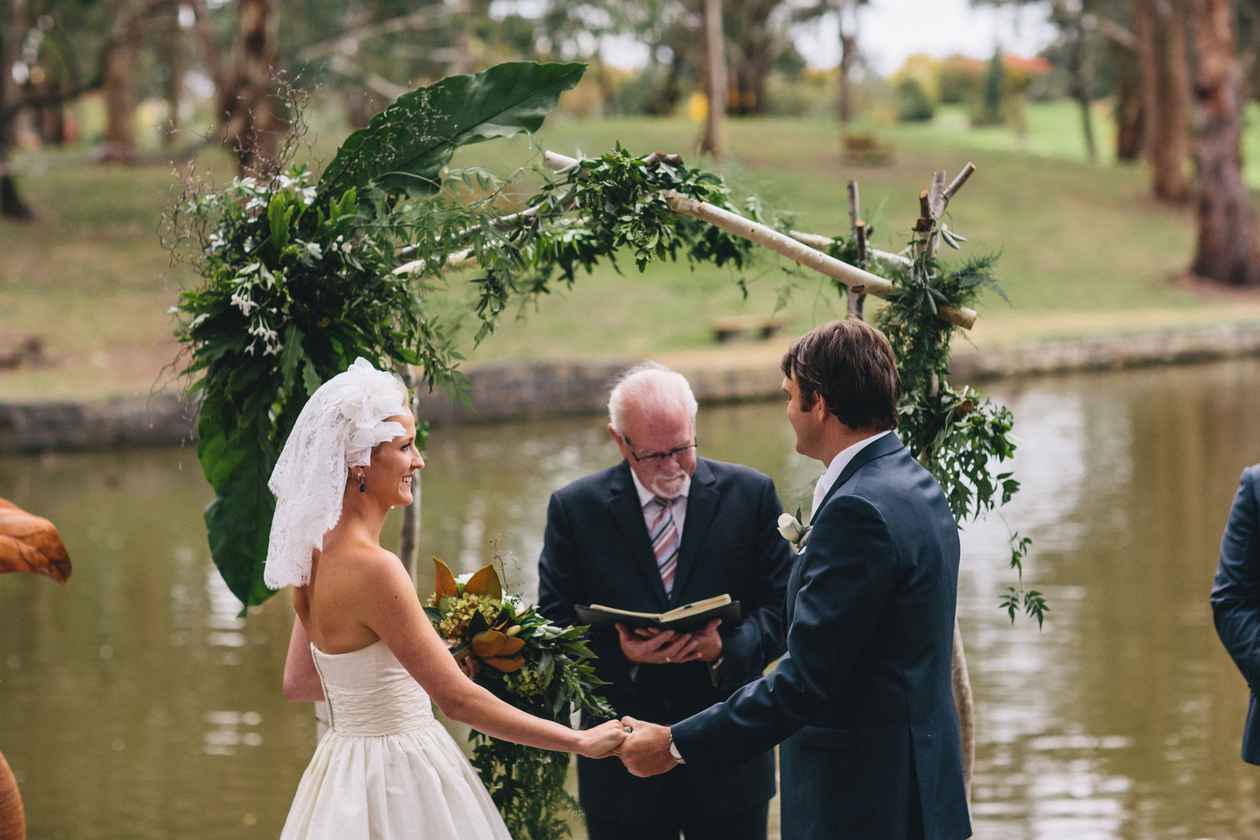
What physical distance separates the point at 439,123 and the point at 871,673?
1.98 metres

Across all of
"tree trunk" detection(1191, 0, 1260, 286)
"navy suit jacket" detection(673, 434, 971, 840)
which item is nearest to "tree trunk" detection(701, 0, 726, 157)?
"tree trunk" detection(1191, 0, 1260, 286)

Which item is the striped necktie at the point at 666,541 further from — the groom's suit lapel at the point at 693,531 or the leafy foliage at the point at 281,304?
the leafy foliage at the point at 281,304

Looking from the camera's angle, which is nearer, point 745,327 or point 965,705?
point 965,705

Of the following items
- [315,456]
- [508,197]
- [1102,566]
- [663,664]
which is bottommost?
[1102,566]

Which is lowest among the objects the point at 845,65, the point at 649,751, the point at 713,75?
the point at 649,751

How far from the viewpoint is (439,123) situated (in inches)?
175

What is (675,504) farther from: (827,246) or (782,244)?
(827,246)

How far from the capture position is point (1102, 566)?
1144 centimetres

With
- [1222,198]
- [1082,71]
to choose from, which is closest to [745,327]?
[1222,198]

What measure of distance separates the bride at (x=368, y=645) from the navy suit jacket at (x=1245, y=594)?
1.72 metres

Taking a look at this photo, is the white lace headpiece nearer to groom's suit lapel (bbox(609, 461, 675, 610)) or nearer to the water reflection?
the water reflection

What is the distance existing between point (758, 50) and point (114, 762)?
44.9 metres

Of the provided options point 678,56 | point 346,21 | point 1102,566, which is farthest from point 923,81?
point 1102,566

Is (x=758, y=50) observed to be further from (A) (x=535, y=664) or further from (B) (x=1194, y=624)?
(A) (x=535, y=664)
